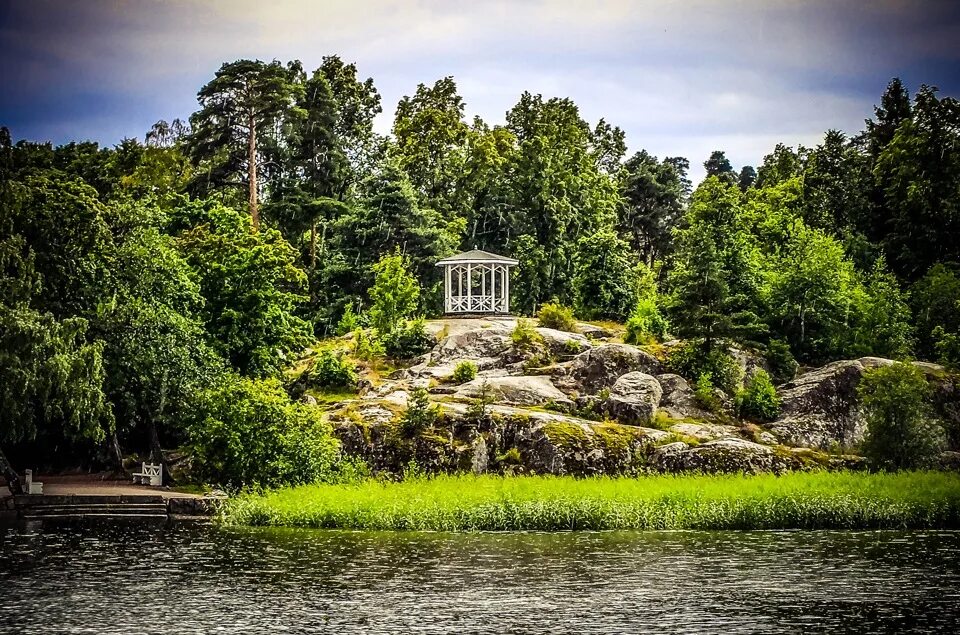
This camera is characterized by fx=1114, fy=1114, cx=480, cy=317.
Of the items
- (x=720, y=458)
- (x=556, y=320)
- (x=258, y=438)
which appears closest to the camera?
(x=258, y=438)

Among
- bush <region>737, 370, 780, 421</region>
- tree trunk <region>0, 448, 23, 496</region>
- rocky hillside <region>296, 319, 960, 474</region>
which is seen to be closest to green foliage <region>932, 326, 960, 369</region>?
rocky hillside <region>296, 319, 960, 474</region>

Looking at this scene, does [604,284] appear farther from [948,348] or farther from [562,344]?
[948,348]

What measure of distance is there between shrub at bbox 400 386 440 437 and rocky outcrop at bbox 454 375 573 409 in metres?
→ 3.23

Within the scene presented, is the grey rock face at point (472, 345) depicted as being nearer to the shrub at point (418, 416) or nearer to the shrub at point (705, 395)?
the shrub at point (418, 416)

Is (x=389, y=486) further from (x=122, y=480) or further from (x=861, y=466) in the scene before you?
(x=861, y=466)

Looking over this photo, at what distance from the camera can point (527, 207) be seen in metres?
68.1

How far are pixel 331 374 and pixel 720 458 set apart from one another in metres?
17.0

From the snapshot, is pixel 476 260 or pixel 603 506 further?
pixel 476 260

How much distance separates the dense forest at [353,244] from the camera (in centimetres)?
3894

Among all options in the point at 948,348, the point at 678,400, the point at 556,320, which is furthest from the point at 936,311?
the point at 556,320

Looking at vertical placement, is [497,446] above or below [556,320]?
below

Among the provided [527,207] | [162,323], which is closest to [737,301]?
[527,207]

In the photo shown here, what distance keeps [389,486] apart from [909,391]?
20081 mm

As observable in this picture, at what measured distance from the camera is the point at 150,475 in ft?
139
